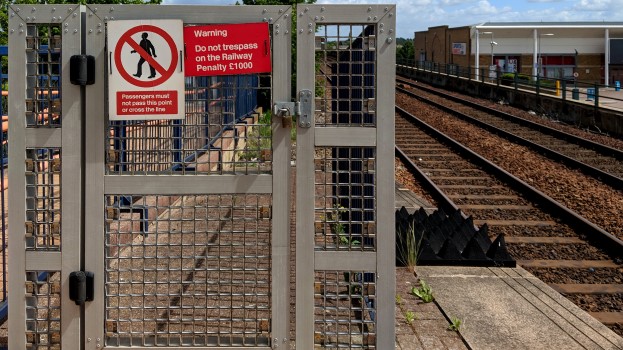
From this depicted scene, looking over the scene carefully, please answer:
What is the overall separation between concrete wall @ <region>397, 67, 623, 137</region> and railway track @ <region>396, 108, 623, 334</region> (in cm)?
709

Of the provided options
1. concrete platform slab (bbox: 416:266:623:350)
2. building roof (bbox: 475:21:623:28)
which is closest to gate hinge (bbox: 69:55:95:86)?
concrete platform slab (bbox: 416:266:623:350)

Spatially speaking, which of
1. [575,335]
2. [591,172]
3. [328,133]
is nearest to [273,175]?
[328,133]

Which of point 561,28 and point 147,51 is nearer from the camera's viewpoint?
point 147,51

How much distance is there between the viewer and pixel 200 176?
154 inches

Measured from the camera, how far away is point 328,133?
390cm

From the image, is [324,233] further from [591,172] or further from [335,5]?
[591,172]

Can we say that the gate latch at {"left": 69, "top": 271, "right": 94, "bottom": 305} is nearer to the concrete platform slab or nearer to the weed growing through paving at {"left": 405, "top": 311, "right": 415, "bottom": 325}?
the weed growing through paving at {"left": 405, "top": 311, "right": 415, "bottom": 325}

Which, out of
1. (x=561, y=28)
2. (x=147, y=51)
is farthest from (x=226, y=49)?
(x=561, y=28)

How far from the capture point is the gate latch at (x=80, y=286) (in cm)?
388

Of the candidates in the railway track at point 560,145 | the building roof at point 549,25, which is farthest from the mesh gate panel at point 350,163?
the building roof at point 549,25

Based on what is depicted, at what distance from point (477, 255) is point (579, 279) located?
116 cm

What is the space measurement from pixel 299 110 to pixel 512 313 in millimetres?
2828

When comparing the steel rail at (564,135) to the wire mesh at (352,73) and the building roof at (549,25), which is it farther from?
the building roof at (549,25)

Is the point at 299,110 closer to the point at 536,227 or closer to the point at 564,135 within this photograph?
the point at 536,227
